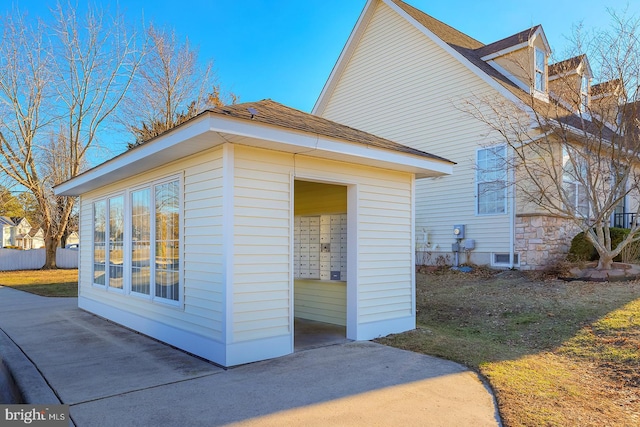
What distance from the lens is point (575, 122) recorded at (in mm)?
10539

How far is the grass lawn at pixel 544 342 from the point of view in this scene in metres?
3.85

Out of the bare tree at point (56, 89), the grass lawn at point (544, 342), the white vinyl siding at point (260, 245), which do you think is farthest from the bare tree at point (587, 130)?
the bare tree at point (56, 89)

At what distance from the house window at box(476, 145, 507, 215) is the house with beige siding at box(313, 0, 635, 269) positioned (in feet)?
0.08

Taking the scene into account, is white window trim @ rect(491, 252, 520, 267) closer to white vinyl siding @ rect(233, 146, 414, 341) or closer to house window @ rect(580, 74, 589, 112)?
house window @ rect(580, 74, 589, 112)

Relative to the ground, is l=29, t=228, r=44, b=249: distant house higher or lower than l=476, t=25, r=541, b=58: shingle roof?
lower

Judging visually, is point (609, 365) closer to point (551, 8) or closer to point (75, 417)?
point (75, 417)

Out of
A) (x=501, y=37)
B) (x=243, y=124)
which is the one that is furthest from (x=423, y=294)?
(x=501, y=37)

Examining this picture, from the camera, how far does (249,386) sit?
14.0 ft

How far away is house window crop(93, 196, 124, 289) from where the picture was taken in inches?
307

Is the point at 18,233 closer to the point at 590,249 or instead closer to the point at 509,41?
the point at 509,41

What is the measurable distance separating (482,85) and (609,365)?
27.4ft

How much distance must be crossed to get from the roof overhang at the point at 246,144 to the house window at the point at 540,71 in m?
7.19

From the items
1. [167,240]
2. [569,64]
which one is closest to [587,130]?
[569,64]

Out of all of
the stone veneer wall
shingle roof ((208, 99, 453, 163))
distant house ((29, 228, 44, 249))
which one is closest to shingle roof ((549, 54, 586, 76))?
the stone veneer wall
